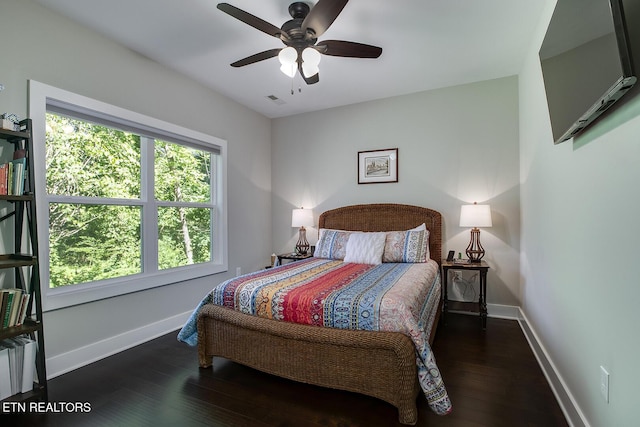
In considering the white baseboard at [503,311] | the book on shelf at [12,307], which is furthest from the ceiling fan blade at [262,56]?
the white baseboard at [503,311]

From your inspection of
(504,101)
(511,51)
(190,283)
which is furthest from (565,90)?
(190,283)

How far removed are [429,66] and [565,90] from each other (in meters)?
1.91

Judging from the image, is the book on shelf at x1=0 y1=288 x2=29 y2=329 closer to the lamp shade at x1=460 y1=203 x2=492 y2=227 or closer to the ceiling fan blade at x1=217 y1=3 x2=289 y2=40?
the ceiling fan blade at x1=217 y1=3 x2=289 y2=40

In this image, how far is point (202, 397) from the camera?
6.59 feet

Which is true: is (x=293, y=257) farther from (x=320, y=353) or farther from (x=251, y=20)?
(x=251, y=20)

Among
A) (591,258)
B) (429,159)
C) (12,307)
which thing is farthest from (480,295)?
(12,307)

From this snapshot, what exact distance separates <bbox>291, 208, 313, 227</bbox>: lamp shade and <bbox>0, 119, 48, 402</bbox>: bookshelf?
2.72m

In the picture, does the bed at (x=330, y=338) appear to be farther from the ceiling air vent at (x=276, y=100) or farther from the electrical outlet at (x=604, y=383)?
the ceiling air vent at (x=276, y=100)

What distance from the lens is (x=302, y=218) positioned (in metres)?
4.25

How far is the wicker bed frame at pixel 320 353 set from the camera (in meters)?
1.72

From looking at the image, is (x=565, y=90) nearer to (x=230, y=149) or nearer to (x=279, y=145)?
(x=230, y=149)

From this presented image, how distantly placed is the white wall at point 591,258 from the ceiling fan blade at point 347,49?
130 centimetres

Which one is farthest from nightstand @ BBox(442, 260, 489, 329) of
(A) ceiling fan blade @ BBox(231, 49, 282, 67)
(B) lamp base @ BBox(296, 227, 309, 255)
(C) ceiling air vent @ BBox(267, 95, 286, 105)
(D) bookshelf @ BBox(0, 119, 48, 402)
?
(D) bookshelf @ BBox(0, 119, 48, 402)

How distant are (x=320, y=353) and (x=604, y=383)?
140 cm
